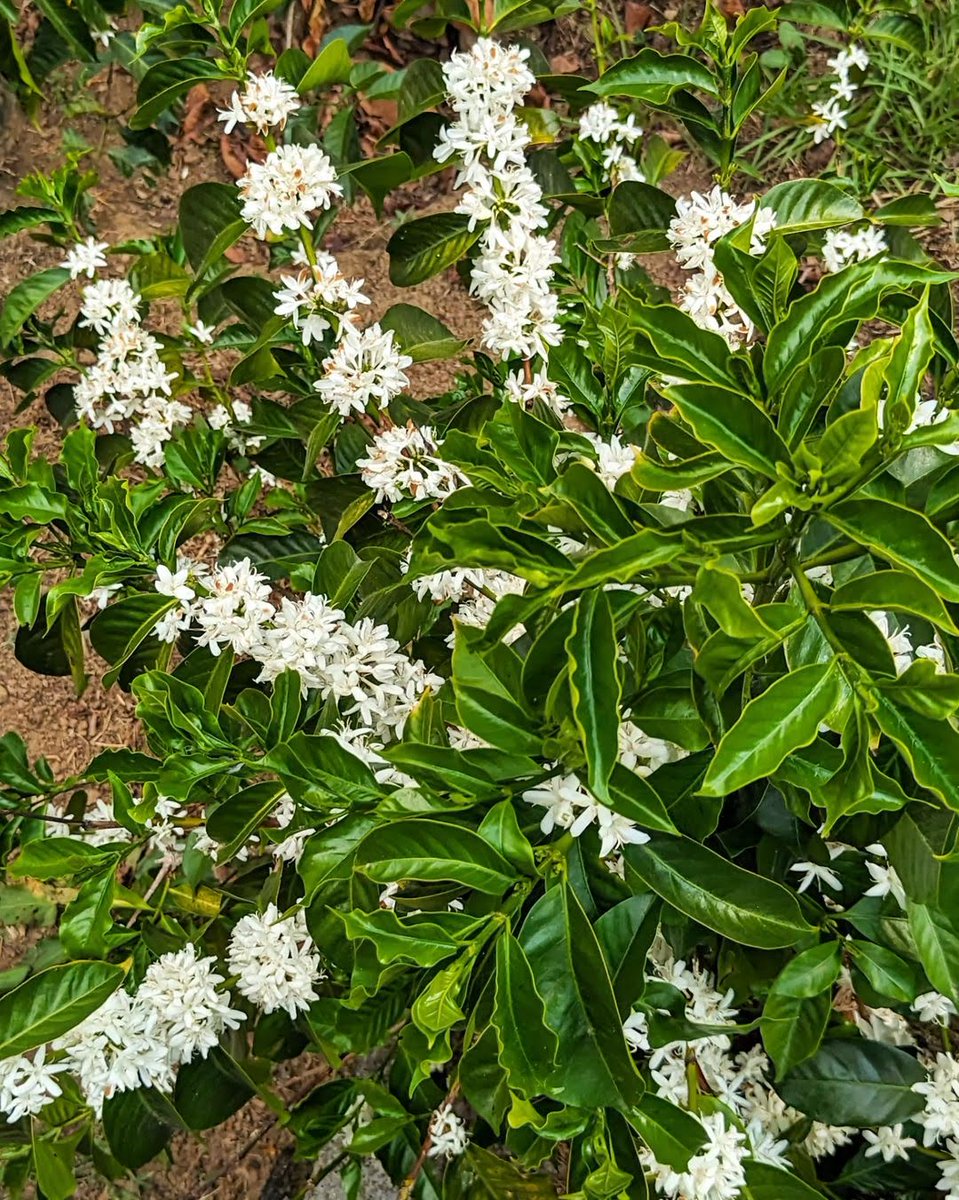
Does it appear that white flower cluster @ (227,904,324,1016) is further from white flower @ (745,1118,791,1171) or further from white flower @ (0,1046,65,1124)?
white flower @ (745,1118,791,1171)

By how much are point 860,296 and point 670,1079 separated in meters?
0.65

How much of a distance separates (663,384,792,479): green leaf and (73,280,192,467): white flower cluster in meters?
0.87

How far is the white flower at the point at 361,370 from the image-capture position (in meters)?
0.93

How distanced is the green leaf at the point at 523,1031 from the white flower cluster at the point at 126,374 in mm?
914

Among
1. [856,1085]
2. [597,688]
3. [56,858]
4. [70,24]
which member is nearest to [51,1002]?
[56,858]

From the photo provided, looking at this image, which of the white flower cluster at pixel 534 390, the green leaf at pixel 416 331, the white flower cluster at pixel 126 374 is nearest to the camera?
the white flower cluster at pixel 534 390

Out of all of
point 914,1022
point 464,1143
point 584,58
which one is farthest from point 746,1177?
point 584,58

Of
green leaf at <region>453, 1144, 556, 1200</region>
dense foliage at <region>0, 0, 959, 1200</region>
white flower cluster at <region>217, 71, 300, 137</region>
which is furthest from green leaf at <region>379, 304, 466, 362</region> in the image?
green leaf at <region>453, 1144, 556, 1200</region>

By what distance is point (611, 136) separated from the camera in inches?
49.6

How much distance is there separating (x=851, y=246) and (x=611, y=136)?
36cm

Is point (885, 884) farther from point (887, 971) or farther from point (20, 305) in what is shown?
point (20, 305)

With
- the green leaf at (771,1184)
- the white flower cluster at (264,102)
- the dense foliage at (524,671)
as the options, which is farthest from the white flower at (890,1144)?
the white flower cluster at (264,102)

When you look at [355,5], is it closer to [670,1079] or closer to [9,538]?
[9,538]

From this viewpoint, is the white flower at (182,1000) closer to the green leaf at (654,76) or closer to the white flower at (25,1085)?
the white flower at (25,1085)
